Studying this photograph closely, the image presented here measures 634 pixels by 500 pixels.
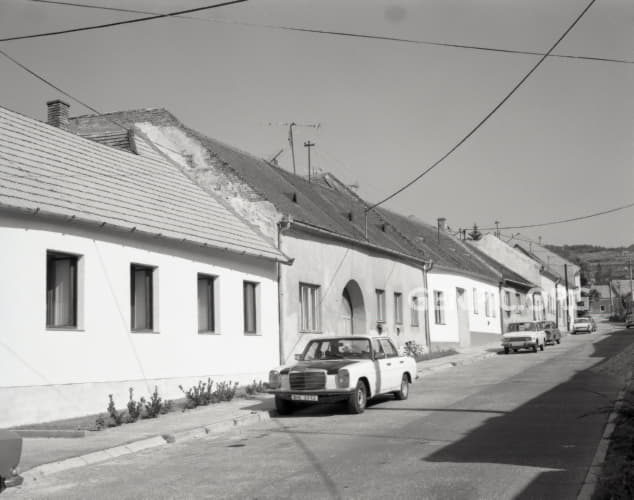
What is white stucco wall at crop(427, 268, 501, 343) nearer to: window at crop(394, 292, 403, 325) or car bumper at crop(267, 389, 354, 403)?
window at crop(394, 292, 403, 325)

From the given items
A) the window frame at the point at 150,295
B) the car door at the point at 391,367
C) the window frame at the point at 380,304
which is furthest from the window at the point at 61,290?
the window frame at the point at 380,304

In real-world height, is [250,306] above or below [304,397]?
above

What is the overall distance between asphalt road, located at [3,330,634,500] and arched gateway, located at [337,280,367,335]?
1142 centimetres

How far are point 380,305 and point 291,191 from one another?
558 centimetres

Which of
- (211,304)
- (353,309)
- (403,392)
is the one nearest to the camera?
(403,392)

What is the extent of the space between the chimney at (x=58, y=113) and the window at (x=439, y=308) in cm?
1988

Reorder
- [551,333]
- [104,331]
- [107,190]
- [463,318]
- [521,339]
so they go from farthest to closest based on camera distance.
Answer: [551,333] → [463,318] → [521,339] → [107,190] → [104,331]

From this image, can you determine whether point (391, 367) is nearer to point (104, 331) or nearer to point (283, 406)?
point (283, 406)

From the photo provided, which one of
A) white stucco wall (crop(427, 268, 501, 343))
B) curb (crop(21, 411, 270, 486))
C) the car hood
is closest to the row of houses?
curb (crop(21, 411, 270, 486))

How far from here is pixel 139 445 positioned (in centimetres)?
1098

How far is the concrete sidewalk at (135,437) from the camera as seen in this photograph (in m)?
9.66

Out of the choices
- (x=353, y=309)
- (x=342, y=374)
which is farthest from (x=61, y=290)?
(x=353, y=309)

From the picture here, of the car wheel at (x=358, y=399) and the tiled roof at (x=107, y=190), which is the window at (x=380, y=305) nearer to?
the tiled roof at (x=107, y=190)

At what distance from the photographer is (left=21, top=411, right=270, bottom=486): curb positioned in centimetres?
909
